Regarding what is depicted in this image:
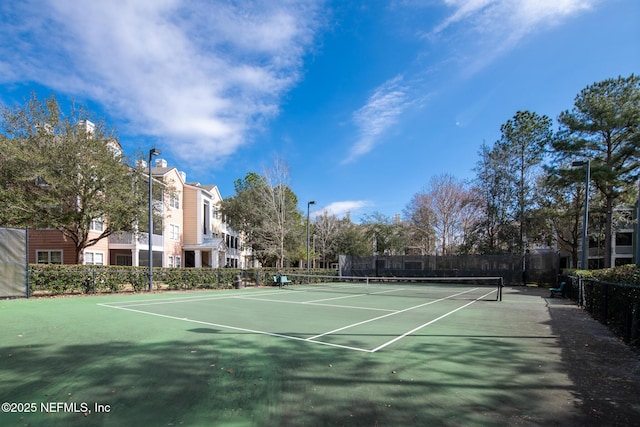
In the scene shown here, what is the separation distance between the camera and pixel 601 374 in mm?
5156

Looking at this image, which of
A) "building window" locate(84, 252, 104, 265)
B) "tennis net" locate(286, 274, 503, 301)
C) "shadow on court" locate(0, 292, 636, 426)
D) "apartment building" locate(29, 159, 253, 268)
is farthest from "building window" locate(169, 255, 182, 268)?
"shadow on court" locate(0, 292, 636, 426)

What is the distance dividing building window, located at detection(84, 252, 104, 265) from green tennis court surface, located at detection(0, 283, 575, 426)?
1926 cm

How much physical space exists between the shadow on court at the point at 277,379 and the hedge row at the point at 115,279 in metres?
9.14

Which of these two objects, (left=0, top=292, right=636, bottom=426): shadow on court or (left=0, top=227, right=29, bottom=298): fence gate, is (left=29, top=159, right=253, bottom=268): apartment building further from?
(left=0, top=292, right=636, bottom=426): shadow on court

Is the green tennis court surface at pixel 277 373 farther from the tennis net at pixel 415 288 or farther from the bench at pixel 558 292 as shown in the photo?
the bench at pixel 558 292

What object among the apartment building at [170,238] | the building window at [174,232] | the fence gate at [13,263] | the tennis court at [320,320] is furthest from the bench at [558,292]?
the building window at [174,232]

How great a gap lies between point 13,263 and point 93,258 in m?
13.6

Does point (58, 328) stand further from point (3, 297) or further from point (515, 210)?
point (515, 210)

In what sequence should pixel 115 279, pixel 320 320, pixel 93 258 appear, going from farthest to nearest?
pixel 93 258, pixel 115 279, pixel 320 320

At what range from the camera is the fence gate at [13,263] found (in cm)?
1366

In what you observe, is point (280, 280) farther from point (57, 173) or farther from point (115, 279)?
point (57, 173)

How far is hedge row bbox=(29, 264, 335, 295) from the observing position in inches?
601

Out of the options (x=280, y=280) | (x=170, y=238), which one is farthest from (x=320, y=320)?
(x=170, y=238)

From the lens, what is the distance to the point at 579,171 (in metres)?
25.5
